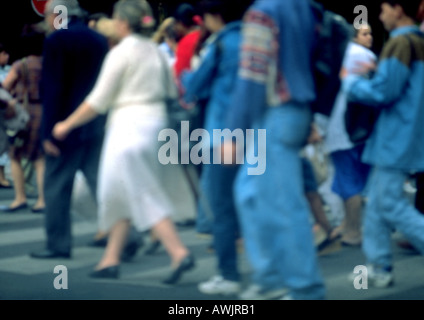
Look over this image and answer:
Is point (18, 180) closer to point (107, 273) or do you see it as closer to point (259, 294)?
point (107, 273)

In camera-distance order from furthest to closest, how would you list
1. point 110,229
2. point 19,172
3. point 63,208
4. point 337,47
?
1. point 19,172
2. point 63,208
3. point 110,229
4. point 337,47

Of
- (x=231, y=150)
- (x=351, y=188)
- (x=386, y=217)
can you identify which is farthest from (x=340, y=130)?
(x=231, y=150)

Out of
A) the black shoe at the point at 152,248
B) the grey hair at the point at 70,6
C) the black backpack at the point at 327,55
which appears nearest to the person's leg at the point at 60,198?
the black shoe at the point at 152,248

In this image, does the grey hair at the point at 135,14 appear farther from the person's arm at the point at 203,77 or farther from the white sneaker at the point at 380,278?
the white sneaker at the point at 380,278

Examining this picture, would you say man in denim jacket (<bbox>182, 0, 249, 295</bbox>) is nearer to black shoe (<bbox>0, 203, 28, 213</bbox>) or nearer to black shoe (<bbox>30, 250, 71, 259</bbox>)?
black shoe (<bbox>30, 250, 71, 259</bbox>)

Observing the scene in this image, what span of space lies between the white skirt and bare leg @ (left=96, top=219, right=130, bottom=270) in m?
0.06

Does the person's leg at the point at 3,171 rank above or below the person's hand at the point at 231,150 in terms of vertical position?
above

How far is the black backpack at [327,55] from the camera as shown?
6184mm

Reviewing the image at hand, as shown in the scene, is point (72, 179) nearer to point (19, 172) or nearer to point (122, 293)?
point (122, 293)

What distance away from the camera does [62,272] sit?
773 centimetres

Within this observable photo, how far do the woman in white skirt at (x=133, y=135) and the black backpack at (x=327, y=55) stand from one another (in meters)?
1.44

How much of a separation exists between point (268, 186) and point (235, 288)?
4.36ft

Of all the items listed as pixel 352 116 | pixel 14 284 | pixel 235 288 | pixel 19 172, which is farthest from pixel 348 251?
pixel 19 172
